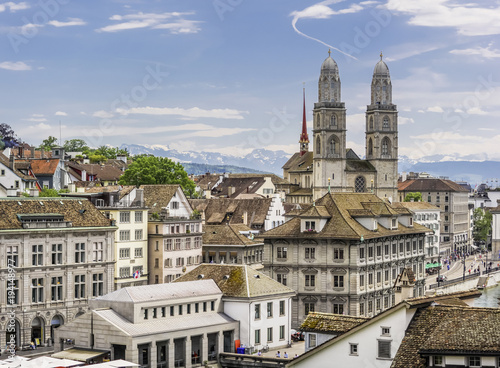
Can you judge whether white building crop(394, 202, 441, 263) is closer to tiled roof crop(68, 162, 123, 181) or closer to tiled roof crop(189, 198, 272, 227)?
tiled roof crop(68, 162, 123, 181)

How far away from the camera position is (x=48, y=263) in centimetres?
8638

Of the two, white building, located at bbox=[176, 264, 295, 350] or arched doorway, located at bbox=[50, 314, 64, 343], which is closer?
white building, located at bbox=[176, 264, 295, 350]

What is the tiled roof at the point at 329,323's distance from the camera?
182ft

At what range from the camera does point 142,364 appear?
227 ft

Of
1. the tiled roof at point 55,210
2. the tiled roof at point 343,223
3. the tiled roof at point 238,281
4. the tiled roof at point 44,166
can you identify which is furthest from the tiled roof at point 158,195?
the tiled roof at point 44,166

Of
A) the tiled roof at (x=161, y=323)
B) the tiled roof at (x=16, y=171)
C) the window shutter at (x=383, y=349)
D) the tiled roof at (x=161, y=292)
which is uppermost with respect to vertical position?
the tiled roof at (x=16, y=171)

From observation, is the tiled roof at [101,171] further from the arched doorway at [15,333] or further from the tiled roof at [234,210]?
the arched doorway at [15,333]

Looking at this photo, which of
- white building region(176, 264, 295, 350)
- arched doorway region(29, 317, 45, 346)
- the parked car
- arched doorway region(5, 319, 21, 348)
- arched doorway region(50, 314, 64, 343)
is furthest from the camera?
the parked car

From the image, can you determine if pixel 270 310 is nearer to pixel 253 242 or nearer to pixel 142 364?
pixel 142 364

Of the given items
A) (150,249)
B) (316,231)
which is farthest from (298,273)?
(150,249)

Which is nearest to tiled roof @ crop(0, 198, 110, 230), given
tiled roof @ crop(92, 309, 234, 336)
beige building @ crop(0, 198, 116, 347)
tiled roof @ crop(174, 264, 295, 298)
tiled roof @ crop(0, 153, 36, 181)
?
beige building @ crop(0, 198, 116, 347)

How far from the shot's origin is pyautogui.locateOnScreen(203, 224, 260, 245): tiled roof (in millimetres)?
113125

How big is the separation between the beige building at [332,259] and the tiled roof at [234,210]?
82.5ft

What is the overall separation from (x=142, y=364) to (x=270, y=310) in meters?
14.2
